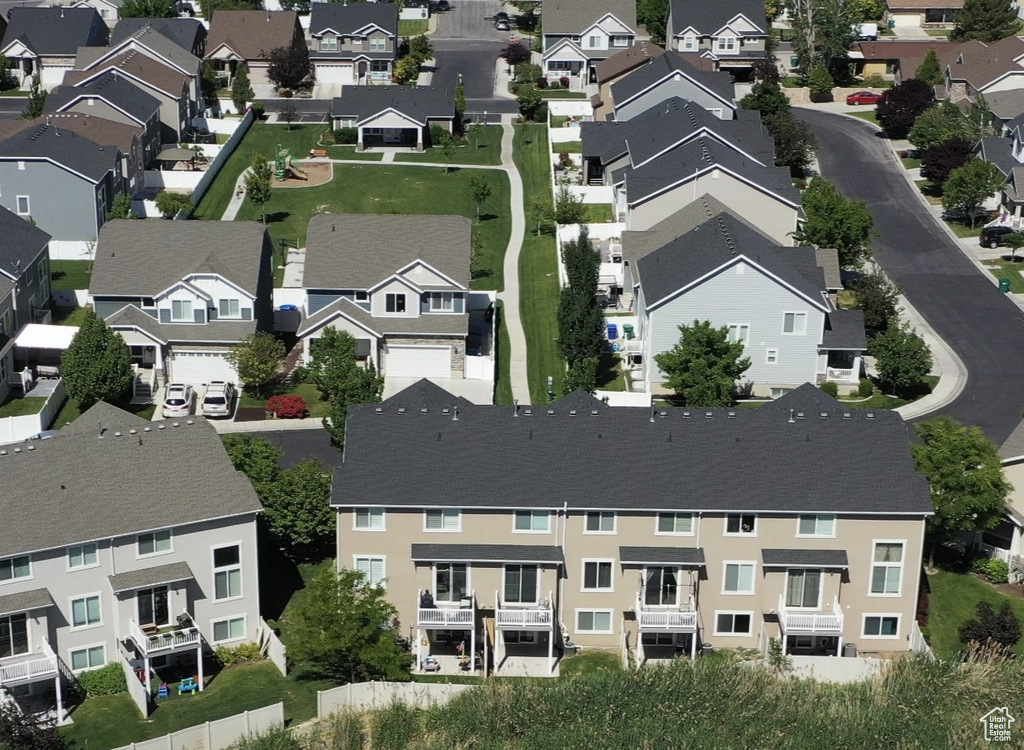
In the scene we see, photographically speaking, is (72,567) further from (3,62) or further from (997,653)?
(3,62)

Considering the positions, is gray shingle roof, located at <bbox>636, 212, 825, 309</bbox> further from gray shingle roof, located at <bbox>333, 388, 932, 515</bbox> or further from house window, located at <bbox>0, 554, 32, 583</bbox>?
house window, located at <bbox>0, 554, 32, 583</bbox>

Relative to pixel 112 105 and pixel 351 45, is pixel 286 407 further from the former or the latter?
pixel 351 45

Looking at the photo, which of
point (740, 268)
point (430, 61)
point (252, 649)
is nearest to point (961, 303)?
point (740, 268)

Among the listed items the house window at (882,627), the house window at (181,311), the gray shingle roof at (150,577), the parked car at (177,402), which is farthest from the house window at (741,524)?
the house window at (181,311)

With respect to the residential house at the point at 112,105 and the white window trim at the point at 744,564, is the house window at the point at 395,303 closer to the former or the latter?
the white window trim at the point at 744,564

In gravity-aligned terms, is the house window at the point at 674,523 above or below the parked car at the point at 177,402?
below
